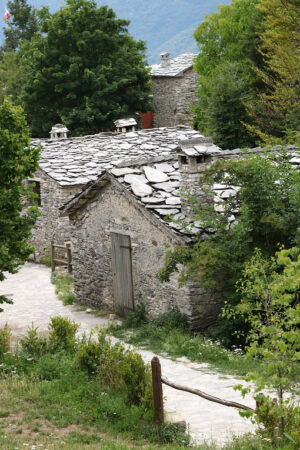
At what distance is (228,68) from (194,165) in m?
15.0

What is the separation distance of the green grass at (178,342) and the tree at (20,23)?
36.7 metres

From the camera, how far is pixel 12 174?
30.1 feet

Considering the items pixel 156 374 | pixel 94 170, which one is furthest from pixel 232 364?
pixel 94 170

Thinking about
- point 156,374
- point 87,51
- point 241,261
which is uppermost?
point 87,51

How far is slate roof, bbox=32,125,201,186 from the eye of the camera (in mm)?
19938

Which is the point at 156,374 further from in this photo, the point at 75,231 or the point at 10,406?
the point at 75,231

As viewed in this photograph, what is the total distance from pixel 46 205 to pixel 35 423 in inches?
572

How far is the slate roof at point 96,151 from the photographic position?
65.4 ft

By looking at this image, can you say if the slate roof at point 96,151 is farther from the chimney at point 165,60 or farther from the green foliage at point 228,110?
the chimney at point 165,60

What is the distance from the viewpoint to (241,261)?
1064 cm

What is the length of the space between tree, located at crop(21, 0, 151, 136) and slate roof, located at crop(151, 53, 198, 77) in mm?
3393

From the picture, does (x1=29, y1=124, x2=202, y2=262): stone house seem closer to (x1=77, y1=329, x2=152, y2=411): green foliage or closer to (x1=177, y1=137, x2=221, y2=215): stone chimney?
(x1=177, y1=137, x2=221, y2=215): stone chimney

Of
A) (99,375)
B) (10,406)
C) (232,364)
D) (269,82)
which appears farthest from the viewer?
(269,82)

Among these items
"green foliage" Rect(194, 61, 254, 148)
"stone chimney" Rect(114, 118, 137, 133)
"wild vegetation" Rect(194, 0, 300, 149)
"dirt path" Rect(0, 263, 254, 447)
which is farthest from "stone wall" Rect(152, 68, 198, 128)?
"dirt path" Rect(0, 263, 254, 447)
